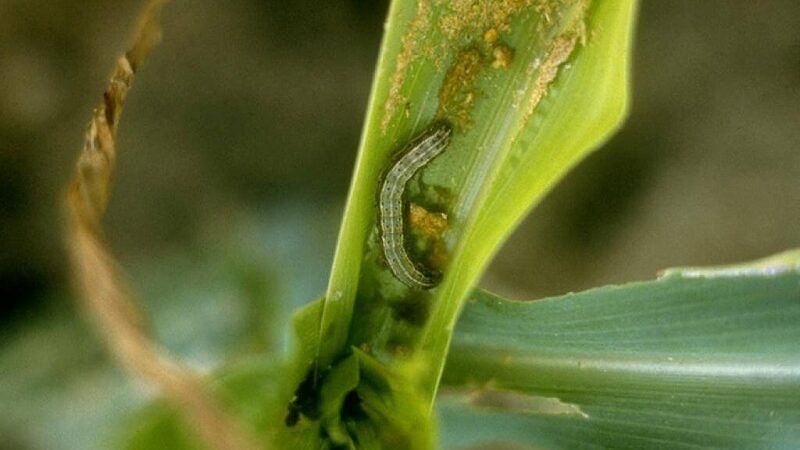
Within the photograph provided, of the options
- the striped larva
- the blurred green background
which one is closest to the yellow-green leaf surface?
the striped larva

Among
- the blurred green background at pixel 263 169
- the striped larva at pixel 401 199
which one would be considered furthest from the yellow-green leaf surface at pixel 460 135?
the blurred green background at pixel 263 169

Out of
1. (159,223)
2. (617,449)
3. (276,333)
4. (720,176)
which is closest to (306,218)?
(159,223)

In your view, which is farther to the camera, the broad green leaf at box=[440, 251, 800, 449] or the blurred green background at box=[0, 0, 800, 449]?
the blurred green background at box=[0, 0, 800, 449]

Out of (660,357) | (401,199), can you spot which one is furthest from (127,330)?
(660,357)

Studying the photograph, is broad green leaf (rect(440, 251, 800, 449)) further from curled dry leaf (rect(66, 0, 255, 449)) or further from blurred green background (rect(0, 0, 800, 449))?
curled dry leaf (rect(66, 0, 255, 449))

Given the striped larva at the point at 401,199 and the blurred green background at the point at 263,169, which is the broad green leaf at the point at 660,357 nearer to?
the striped larva at the point at 401,199

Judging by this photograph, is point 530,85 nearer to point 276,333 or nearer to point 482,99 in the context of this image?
point 482,99
